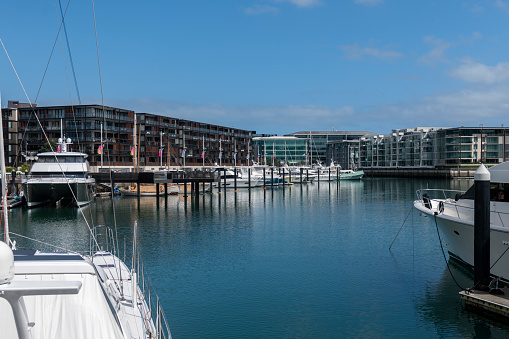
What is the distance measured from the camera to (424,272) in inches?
976

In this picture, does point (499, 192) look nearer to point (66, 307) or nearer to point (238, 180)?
point (66, 307)

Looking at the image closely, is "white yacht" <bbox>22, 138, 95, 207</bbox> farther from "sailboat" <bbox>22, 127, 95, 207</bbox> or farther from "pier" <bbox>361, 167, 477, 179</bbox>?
"pier" <bbox>361, 167, 477, 179</bbox>

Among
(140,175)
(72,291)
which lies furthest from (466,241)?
(140,175)

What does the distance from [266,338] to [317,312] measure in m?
3.34

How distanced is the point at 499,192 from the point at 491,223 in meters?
1.68

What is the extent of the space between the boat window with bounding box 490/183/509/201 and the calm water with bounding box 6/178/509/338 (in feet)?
14.4

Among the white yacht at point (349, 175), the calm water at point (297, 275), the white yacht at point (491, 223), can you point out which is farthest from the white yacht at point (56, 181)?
the white yacht at point (349, 175)

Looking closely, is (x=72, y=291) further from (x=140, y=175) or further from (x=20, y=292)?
(x=140, y=175)

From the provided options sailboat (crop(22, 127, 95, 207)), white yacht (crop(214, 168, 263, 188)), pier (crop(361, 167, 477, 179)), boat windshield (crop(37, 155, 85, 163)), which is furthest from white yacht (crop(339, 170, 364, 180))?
sailboat (crop(22, 127, 95, 207))

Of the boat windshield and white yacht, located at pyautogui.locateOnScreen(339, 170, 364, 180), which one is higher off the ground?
the boat windshield

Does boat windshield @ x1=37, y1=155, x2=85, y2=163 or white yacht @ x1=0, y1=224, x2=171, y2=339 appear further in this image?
boat windshield @ x1=37, y1=155, x2=85, y2=163

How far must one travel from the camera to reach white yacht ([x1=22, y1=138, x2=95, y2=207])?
56.7m

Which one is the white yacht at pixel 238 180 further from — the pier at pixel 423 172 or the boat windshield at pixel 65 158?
the pier at pixel 423 172

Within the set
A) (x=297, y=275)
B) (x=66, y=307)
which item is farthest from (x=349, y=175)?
(x=66, y=307)
